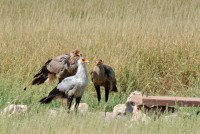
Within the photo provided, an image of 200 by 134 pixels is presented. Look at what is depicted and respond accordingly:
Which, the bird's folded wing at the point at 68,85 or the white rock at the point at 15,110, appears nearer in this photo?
the white rock at the point at 15,110

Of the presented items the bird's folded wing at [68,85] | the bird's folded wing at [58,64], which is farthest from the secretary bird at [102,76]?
the bird's folded wing at [68,85]

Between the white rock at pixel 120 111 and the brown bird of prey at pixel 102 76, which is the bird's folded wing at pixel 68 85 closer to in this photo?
the white rock at pixel 120 111

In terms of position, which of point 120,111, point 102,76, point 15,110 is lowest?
point 120,111

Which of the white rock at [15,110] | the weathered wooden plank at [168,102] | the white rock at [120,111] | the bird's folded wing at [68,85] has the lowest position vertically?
the white rock at [120,111]

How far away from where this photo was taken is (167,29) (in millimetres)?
11555

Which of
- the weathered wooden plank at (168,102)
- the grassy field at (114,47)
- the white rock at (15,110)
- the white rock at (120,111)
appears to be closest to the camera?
the white rock at (15,110)

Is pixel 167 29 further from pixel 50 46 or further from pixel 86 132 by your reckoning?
pixel 86 132

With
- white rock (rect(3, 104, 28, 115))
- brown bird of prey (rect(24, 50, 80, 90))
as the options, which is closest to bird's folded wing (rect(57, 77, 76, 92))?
white rock (rect(3, 104, 28, 115))

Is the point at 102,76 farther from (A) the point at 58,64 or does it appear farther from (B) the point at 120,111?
(B) the point at 120,111

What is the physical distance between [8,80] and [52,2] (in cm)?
416

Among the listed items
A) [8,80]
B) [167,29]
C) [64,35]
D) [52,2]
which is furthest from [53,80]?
[52,2]

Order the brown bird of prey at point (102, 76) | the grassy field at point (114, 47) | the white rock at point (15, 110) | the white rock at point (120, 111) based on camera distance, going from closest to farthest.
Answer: the white rock at point (15, 110) < the white rock at point (120, 111) < the brown bird of prey at point (102, 76) < the grassy field at point (114, 47)

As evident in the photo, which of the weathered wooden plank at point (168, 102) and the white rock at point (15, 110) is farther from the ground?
the weathered wooden plank at point (168, 102)

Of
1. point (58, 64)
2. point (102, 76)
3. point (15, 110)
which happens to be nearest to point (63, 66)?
point (58, 64)
